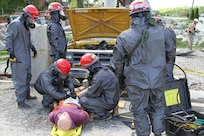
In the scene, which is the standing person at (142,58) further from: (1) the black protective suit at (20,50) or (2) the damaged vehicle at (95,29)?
(2) the damaged vehicle at (95,29)

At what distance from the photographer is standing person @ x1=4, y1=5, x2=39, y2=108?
5.71 m

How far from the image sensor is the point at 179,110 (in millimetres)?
5082

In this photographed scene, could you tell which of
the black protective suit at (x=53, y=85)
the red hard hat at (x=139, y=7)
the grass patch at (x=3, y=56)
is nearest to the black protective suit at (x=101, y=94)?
the black protective suit at (x=53, y=85)

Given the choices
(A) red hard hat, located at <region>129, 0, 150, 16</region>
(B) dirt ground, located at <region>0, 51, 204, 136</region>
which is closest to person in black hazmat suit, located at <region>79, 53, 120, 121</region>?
(B) dirt ground, located at <region>0, 51, 204, 136</region>

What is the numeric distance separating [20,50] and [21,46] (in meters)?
0.08

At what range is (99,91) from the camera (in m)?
5.16

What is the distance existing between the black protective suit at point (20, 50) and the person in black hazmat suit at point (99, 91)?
4.50ft

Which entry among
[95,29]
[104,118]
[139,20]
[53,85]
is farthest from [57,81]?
[95,29]

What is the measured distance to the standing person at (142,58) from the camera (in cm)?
383

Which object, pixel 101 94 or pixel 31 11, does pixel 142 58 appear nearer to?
pixel 101 94

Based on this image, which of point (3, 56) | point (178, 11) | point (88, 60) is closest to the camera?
point (88, 60)

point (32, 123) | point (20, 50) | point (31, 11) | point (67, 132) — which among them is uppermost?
point (31, 11)

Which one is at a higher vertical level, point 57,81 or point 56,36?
point 56,36

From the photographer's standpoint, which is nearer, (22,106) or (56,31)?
(22,106)
